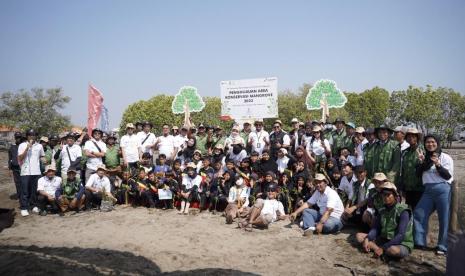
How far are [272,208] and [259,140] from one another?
251 centimetres

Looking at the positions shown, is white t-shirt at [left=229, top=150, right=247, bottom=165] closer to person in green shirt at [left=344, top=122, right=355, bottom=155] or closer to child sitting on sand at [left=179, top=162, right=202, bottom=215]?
child sitting on sand at [left=179, top=162, right=202, bottom=215]

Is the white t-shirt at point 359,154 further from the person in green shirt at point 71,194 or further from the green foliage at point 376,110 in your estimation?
the green foliage at point 376,110

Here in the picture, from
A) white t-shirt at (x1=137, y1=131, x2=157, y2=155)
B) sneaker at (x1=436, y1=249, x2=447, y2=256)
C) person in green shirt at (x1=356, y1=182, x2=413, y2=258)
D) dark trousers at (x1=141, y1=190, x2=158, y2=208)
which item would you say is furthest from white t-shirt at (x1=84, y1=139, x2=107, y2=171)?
sneaker at (x1=436, y1=249, x2=447, y2=256)

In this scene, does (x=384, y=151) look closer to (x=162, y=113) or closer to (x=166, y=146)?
(x=166, y=146)

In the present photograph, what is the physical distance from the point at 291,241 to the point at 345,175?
82.3 inches

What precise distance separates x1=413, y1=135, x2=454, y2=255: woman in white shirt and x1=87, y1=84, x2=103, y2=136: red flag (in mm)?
10227

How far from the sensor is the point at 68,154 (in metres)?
9.61

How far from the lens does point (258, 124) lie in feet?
31.7

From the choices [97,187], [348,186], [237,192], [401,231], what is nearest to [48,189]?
[97,187]

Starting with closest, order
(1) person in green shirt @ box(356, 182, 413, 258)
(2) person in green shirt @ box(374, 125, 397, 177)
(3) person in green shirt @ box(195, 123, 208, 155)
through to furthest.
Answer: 1. (1) person in green shirt @ box(356, 182, 413, 258)
2. (2) person in green shirt @ box(374, 125, 397, 177)
3. (3) person in green shirt @ box(195, 123, 208, 155)

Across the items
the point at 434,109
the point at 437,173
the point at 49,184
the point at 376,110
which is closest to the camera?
the point at 437,173

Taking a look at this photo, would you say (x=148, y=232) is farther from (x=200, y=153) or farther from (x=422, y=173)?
(x=422, y=173)

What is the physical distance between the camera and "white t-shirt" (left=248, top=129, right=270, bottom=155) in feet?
31.5

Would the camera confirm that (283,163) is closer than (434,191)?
No
